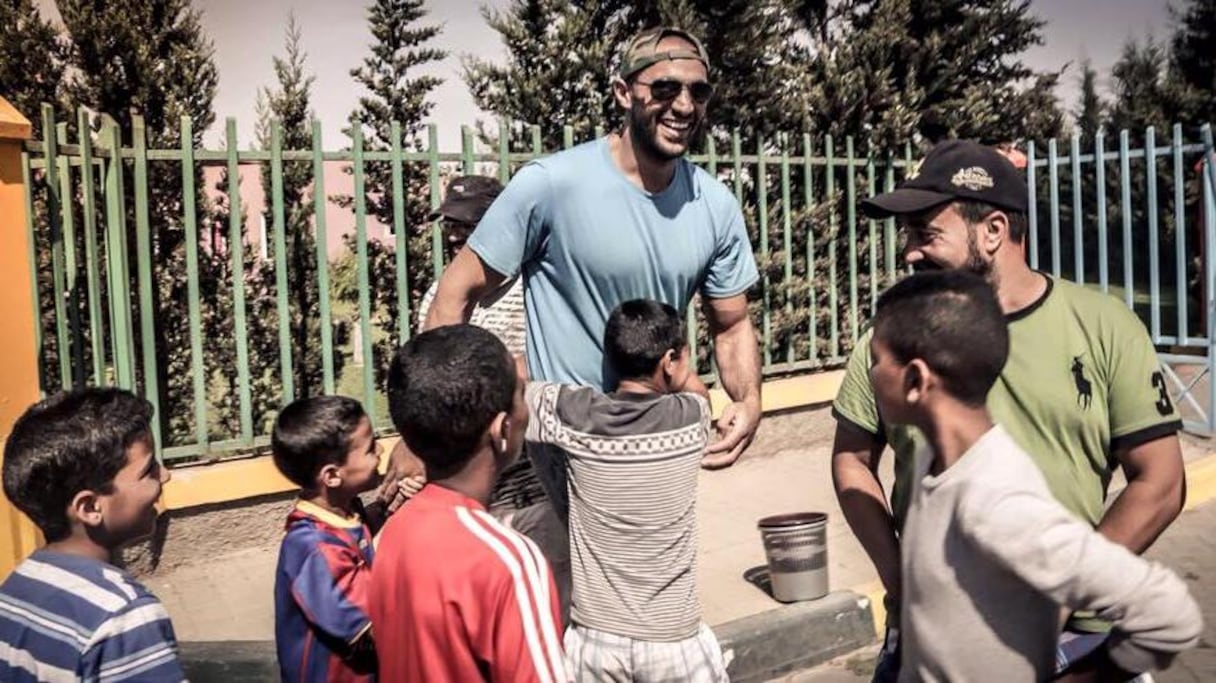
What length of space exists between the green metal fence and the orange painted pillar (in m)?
0.19

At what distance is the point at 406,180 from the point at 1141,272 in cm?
2157

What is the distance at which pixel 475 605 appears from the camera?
1.89 m

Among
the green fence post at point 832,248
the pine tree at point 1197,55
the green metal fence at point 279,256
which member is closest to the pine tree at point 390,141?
the green metal fence at point 279,256

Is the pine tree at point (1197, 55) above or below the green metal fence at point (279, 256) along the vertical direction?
above

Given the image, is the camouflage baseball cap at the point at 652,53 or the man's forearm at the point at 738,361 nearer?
the camouflage baseball cap at the point at 652,53

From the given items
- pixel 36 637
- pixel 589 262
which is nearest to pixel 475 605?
pixel 36 637

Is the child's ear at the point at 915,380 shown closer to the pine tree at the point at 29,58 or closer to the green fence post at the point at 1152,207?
the pine tree at the point at 29,58

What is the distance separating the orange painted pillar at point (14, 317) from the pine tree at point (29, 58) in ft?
6.08

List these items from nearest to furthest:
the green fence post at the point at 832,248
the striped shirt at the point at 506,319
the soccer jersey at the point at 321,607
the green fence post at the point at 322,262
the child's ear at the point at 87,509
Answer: the child's ear at the point at 87,509, the soccer jersey at the point at 321,607, the striped shirt at the point at 506,319, the green fence post at the point at 322,262, the green fence post at the point at 832,248

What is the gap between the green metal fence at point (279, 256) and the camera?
546 centimetres

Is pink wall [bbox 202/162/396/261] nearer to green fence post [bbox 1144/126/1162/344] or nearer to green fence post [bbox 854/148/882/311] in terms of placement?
green fence post [bbox 854/148/882/311]

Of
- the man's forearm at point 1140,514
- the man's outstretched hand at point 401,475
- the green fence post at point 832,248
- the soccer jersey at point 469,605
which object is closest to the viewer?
the soccer jersey at point 469,605

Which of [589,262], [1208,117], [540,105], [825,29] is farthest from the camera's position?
[1208,117]

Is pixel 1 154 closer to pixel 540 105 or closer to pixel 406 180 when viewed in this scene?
pixel 406 180
